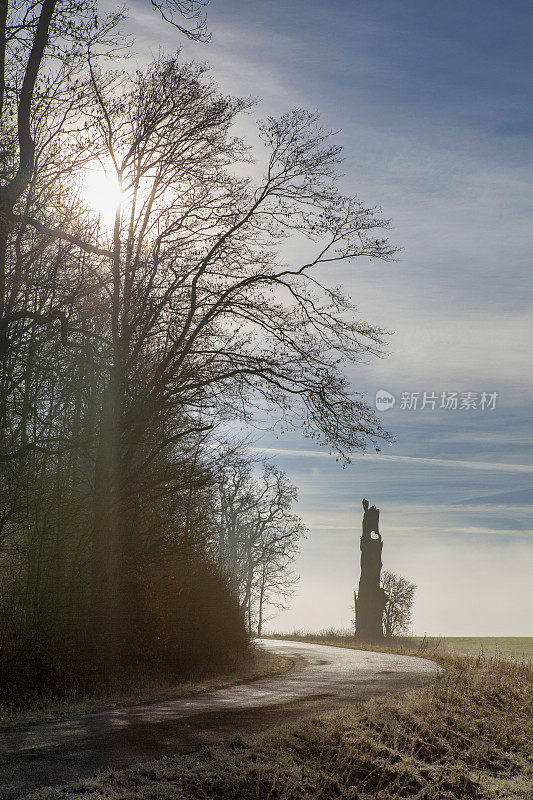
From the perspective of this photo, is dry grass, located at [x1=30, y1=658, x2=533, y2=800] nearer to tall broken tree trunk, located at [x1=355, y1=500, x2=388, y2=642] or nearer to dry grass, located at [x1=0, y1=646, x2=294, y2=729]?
dry grass, located at [x1=0, y1=646, x2=294, y2=729]

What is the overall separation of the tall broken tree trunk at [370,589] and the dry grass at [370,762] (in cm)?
2760

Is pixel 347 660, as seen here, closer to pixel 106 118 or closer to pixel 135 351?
pixel 135 351

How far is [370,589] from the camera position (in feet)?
130

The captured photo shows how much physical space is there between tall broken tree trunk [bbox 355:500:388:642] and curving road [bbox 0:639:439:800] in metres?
23.2

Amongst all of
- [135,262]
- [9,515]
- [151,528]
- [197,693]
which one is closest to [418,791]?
[197,693]

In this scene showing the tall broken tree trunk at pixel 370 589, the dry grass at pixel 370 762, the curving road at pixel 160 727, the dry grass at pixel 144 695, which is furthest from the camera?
the tall broken tree trunk at pixel 370 589

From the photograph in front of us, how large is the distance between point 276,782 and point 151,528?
1043cm

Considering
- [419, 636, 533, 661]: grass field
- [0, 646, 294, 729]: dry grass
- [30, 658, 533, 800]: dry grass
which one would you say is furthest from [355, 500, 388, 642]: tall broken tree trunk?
[30, 658, 533, 800]: dry grass

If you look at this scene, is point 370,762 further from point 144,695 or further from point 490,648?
point 490,648

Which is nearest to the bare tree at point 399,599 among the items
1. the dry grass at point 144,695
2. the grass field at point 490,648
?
the grass field at point 490,648

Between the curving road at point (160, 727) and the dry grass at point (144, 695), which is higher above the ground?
the curving road at point (160, 727)

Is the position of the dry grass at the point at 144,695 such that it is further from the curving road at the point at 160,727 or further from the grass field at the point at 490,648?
the grass field at the point at 490,648

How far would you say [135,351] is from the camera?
701 inches

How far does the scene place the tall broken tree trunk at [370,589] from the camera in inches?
1554
